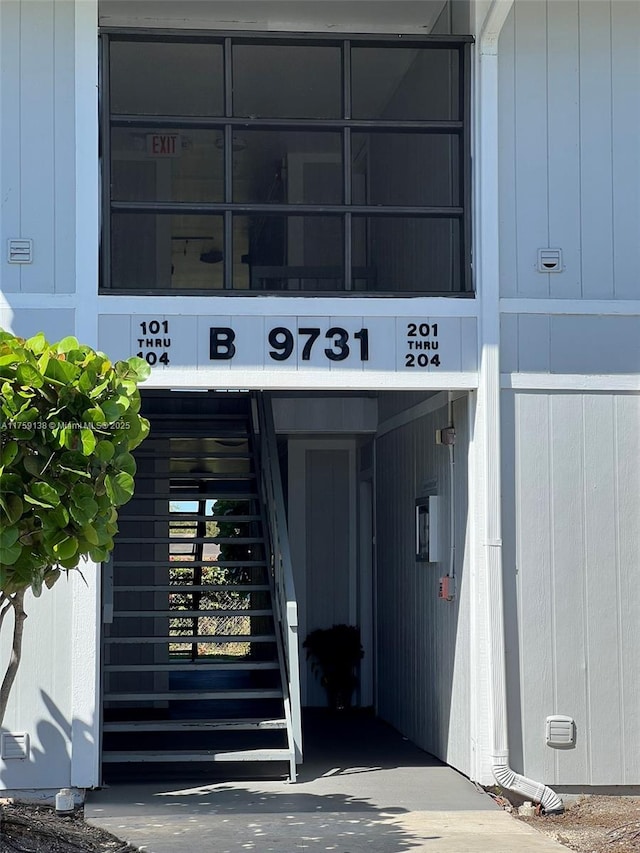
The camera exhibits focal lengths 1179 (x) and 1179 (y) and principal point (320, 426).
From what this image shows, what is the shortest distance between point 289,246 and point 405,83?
286 cm

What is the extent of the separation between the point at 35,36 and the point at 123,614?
11.7 feet

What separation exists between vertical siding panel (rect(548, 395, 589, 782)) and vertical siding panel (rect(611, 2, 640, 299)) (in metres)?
0.85

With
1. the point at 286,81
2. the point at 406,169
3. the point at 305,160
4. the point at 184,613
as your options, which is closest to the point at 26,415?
the point at 184,613

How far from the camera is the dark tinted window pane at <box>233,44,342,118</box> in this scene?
967cm

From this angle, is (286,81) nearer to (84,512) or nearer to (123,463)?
(123,463)

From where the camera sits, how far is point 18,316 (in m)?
6.65

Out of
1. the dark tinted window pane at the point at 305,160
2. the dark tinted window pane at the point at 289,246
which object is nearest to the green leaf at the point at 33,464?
the dark tinted window pane at the point at 289,246

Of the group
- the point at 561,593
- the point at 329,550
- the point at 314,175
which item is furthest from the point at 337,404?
the point at 561,593

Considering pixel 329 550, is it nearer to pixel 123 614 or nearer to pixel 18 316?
pixel 123 614

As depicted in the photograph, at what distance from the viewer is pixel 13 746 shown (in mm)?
6484

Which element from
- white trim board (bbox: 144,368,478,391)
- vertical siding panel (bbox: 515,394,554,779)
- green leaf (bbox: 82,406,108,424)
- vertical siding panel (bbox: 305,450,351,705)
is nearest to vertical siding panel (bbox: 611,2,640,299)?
vertical siding panel (bbox: 515,394,554,779)

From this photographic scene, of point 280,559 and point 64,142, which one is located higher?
point 64,142

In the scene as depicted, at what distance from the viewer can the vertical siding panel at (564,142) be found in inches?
273

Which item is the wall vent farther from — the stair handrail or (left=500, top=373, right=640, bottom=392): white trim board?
(left=500, top=373, right=640, bottom=392): white trim board
